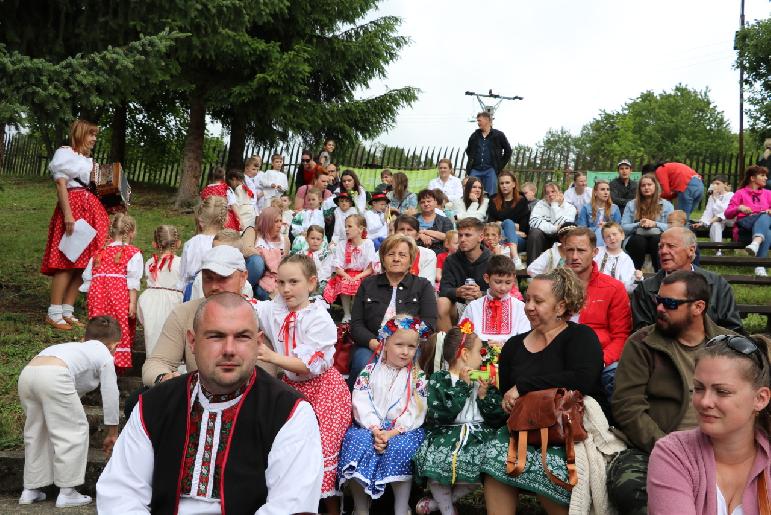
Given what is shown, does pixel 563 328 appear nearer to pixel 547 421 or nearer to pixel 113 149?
pixel 547 421

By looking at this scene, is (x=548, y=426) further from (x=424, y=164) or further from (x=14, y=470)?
(x=424, y=164)

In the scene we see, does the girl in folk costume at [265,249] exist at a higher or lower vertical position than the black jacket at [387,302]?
higher

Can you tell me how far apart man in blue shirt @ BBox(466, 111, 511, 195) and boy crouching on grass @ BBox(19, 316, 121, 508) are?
847 centimetres

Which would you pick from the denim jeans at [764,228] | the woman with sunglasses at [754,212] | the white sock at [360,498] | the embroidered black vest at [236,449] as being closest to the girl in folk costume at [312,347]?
the white sock at [360,498]

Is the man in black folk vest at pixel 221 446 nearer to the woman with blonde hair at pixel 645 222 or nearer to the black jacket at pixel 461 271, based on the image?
the black jacket at pixel 461 271

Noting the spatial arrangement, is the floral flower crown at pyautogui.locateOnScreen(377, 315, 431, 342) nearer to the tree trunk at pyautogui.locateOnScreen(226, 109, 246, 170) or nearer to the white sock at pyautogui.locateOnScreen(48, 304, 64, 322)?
the white sock at pyautogui.locateOnScreen(48, 304, 64, 322)

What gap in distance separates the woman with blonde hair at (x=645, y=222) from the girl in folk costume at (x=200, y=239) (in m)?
4.83

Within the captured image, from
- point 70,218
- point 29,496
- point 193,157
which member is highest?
point 193,157

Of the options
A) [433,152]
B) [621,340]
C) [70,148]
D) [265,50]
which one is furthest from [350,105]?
[621,340]

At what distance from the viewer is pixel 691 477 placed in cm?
316

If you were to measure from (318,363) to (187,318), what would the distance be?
0.95 meters

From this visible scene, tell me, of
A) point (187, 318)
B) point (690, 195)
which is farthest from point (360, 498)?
point (690, 195)

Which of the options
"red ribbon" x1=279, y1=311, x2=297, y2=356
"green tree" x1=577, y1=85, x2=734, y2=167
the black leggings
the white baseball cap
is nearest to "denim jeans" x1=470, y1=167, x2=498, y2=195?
the black leggings

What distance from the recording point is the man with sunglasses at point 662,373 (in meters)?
4.54
